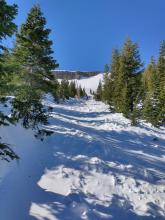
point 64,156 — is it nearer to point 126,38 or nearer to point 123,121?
point 123,121

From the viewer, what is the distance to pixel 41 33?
21.8 metres

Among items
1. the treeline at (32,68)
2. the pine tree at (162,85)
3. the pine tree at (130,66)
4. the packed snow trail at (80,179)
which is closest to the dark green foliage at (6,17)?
the packed snow trail at (80,179)

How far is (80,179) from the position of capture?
14602 millimetres

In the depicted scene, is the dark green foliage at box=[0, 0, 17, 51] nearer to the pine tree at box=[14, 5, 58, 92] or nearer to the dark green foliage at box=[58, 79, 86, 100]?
the pine tree at box=[14, 5, 58, 92]

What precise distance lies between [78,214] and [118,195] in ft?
8.34

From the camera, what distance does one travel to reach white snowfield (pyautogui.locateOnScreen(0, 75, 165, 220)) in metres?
12.0

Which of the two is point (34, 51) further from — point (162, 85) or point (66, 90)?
point (66, 90)

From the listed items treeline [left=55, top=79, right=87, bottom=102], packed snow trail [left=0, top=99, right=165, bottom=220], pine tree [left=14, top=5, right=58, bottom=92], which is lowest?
packed snow trail [left=0, top=99, right=165, bottom=220]

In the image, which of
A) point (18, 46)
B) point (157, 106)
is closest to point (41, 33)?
point (18, 46)

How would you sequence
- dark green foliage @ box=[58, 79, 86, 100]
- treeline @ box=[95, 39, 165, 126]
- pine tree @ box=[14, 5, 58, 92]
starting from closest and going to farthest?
pine tree @ box=[14, 5, 58, 92], treeline @ box=[95, 39, 165, 126], dark green foliage @ box=[58, 79, 86, 100]

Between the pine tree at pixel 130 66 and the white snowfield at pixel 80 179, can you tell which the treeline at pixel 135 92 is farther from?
the white snowfield at pixel 80 179

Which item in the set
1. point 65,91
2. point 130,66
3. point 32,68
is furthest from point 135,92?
point 65,91

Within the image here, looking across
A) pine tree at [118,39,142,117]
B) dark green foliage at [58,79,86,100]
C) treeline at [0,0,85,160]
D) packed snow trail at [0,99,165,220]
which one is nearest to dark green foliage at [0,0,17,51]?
packed snow trail at [0,99,165,220]

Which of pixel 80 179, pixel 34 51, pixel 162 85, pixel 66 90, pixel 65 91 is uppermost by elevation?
pixel 34 51
